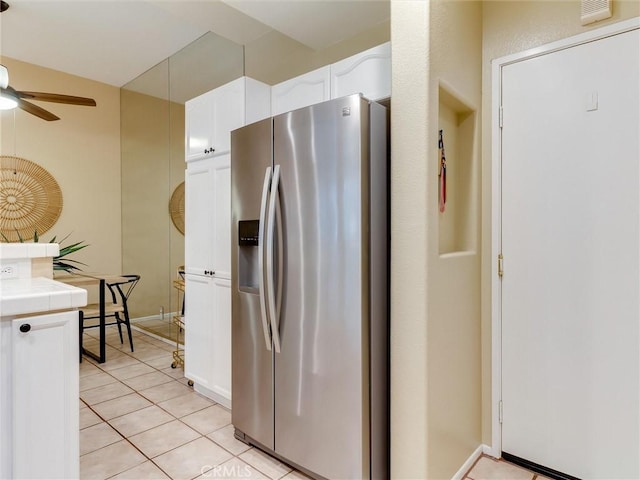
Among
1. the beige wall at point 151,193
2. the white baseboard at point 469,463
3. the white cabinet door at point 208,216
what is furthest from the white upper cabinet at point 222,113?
the white baseboard at point 469,463

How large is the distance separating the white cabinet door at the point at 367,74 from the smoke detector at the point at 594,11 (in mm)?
899

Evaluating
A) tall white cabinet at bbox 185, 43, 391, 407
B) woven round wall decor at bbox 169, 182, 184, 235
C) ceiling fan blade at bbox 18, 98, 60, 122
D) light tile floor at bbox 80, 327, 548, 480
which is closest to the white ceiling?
tall white cabinet at bbox 185, 43, 391, 407

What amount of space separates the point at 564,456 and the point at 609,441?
230mm

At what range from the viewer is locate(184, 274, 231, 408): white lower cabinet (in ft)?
8.65

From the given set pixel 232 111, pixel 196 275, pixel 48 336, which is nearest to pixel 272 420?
pixel 48 336

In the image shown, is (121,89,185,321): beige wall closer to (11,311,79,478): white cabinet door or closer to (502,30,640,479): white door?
(11,311,79,478): white cabinet door

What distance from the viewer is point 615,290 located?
174cm

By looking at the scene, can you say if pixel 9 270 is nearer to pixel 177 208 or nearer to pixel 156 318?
pixel 177 208

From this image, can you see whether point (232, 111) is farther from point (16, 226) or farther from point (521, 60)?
point (16, 226)

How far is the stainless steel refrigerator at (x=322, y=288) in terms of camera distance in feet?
5.46

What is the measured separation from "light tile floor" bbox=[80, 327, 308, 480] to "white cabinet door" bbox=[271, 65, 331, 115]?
6.97ft

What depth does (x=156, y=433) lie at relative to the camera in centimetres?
236

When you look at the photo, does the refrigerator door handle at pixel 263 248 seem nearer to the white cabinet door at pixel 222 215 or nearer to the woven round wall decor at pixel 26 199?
the white cabinet door at pixel 222 215

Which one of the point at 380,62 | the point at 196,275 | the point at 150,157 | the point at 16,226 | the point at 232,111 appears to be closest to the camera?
the point at 380,62
